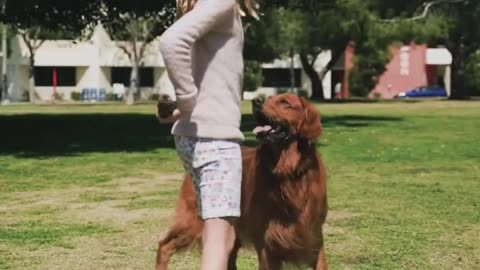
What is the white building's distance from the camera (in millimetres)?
74750

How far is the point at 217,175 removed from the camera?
3879 millimetres

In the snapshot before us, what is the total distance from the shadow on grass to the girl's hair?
11.4 metres

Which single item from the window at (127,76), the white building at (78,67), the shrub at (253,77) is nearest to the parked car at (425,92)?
the white building at (78,67)

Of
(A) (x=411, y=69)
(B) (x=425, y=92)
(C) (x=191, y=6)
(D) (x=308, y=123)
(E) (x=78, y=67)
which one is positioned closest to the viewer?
(C) (x=191, y=6)

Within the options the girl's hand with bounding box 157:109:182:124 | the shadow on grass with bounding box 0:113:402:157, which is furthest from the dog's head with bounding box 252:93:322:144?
the shadow on grass with bounding box 0:113:402:157

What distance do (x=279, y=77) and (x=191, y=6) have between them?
79.0 m

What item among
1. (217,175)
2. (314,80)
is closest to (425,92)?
(314,80)

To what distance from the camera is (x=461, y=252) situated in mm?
7199

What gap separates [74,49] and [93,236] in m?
69.5

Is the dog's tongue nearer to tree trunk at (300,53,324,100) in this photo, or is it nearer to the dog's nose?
the dog's nose

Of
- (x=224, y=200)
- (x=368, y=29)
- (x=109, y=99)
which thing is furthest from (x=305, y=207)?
(x=109, y=99)

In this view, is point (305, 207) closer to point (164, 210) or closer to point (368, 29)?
point (164, 210)

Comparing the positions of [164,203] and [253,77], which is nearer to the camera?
[164,203]

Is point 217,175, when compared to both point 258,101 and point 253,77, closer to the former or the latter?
point 258,101
